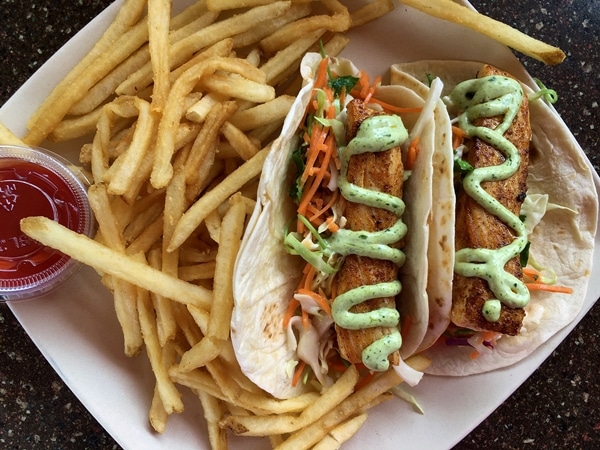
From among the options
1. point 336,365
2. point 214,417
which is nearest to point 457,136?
point 336,365

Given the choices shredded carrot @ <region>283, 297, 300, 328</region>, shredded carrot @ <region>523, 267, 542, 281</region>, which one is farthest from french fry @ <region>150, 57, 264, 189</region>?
shredded carrot @ <region>523, 267, 542, 281</region>

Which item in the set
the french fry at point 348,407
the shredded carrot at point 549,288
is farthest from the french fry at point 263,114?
the shredded carrot at point 549,288

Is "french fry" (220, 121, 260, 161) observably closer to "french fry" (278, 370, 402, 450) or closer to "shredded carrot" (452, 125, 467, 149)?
"shredded carrot" (452, 125, 467, 149)

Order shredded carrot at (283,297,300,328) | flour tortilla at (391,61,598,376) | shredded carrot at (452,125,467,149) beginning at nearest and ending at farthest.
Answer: shredded carrot at (452,125,467,149) < shredded carrot at (283,297,300,328) < flour tortilla at (391,61,598,376)

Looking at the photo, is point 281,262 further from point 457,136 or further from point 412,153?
point 457,136

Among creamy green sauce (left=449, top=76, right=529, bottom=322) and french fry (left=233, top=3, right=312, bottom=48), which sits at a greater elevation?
french fry (left=233, top=3, right=312, bottom=48)

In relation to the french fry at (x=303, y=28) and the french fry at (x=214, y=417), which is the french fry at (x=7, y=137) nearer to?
the french fry at (x=303, y=28)
